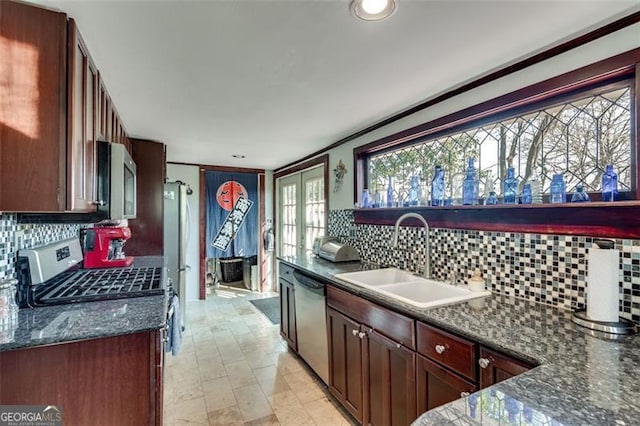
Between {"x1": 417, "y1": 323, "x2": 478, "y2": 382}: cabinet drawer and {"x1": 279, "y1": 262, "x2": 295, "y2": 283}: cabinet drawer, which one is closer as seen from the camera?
{"x1": 417, "y1": 323, "x2": 478, "y2": 382}: cabinet drawer

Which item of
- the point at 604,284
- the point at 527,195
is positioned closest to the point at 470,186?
the point at 527,195

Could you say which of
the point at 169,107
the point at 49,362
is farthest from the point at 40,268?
the point at 169,107

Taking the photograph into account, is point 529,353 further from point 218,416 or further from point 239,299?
point 239,299

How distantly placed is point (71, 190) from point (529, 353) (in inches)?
68.2

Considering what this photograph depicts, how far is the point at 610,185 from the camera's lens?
131cm

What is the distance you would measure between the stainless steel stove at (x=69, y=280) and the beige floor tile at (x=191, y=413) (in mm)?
903

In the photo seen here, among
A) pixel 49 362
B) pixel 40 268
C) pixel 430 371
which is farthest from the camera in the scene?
pixel 40 268

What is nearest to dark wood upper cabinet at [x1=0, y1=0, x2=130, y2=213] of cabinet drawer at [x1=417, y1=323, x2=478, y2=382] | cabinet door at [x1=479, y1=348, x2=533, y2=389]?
cabinet drawer at [x1=417, y1=323, x2=478, y2=382]

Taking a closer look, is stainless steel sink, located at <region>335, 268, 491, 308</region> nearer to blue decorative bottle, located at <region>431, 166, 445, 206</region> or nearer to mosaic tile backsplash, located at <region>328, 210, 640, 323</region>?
mosaic tile backsplash, located at <region>328, 210, 640, 323</region>

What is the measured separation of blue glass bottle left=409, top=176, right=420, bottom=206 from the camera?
7.46ft

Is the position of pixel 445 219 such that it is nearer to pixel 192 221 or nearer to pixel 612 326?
pixel 612 326

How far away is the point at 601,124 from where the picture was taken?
1.42m

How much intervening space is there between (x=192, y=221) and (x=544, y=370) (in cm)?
459

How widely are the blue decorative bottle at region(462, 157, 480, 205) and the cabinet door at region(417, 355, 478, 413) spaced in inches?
37.8
